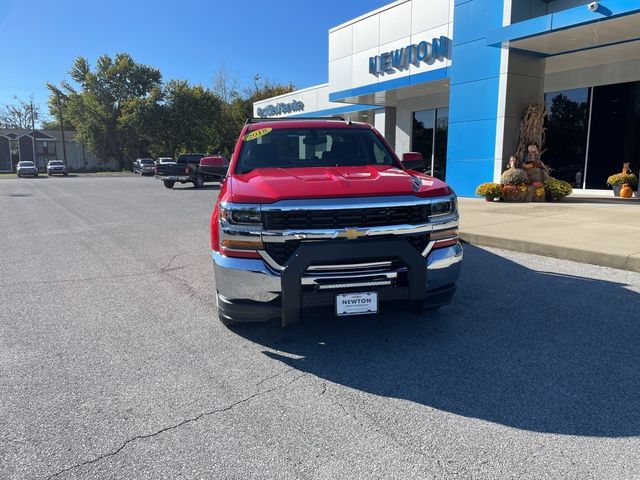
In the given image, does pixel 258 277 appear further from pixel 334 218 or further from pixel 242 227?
pixel 334 218

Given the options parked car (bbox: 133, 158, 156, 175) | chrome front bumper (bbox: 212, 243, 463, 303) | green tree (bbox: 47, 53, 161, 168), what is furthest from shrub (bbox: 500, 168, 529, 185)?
green tree (bbox: 47, 53, 161, 168)

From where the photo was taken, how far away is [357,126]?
18.0 feet

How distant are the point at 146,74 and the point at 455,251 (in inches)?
2856

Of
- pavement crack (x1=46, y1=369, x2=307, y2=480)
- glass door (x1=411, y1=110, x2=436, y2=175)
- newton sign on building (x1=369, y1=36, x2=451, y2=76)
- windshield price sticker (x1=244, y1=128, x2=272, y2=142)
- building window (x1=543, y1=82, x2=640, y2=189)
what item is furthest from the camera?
glass door (x1=411, y1=110, x2=436, y2=175)

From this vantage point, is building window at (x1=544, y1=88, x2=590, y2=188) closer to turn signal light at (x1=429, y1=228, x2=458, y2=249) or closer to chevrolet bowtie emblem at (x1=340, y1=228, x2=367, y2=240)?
turn signal light at (x1=429, y1=228, x2=458, y2=249)

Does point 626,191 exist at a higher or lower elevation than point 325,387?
higher

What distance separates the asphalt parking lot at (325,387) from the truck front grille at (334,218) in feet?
3.49

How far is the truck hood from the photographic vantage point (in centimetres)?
359

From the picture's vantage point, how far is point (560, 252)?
6.91 metres

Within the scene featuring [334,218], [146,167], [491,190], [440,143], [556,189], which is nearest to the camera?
[334,218]

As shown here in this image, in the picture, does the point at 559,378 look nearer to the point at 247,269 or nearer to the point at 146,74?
the point at 247,269

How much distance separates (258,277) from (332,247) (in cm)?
60

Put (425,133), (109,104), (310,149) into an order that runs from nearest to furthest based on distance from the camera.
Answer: (310,149) < (425,133) < (109,104)

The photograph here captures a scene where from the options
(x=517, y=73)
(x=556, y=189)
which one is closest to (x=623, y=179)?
(x=556, y=189)
